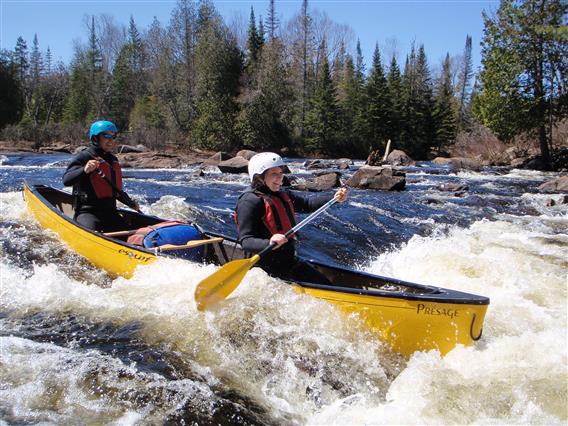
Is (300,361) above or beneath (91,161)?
beneath

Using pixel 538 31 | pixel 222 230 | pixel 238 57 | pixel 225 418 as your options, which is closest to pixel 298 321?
pixel 225 418

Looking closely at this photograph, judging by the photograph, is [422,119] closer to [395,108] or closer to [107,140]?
[395,108]

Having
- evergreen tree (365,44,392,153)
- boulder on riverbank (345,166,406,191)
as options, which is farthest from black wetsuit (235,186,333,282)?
evergreen tree (365,44,392,153)

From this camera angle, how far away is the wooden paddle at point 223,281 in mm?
4176

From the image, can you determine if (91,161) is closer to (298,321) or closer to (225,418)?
(298,321)

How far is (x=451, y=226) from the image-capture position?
378 inches

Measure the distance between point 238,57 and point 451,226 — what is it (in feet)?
90.9

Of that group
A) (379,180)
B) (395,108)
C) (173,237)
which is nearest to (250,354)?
(173,237)

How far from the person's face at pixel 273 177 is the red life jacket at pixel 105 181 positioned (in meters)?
2.78

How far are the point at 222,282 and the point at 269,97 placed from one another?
3043 cm

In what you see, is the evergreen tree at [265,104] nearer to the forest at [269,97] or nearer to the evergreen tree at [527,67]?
the forest at [269,97]

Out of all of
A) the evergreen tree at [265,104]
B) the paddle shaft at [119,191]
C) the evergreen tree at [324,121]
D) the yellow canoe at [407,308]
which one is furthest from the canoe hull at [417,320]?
the evergreen tree at [324,121]

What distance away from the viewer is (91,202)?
20.9ft

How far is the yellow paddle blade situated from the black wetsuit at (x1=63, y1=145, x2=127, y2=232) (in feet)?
8.81
